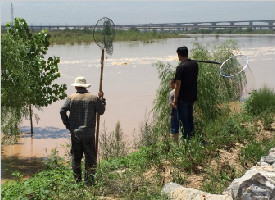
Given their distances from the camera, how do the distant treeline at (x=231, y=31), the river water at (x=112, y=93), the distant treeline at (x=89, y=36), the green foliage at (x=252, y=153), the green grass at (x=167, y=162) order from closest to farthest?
the green grass at (x=167, y=162) < the green foliage at (x=252, y=153) < the river water at (x=112, y=93) < the distant treeline at (x=89, y=36) < the distant treeline at (x=231, y=31)

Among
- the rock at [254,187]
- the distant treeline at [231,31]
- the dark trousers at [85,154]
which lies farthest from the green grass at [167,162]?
the distant treeline at [231,31]

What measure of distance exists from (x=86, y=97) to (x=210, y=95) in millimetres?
4515

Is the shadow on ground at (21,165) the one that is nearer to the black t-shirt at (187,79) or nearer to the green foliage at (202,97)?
the green foliage at (202,97)

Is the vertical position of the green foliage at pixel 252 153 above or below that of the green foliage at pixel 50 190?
above

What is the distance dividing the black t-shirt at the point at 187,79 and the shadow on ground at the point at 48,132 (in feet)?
27.0

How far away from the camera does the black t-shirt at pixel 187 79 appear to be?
8094 millimetres

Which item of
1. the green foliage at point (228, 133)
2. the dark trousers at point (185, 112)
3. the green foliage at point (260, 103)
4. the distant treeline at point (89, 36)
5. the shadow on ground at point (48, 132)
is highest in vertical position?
the dark trousers at point (185, 112)

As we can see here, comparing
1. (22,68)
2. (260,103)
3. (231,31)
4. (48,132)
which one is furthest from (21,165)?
(231,31)

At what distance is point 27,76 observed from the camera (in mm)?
11680

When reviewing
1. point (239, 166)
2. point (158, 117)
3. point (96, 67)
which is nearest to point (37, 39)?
point (158, 117)

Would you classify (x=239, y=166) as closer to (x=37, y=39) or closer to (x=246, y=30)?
(x=37, y=39)

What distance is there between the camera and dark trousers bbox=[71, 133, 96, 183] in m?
7.03

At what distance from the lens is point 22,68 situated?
11422 millimetres

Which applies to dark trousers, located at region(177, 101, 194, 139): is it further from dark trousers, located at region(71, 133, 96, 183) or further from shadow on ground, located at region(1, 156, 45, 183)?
shadow on ground, located at region(1, 156, 45, 183)
